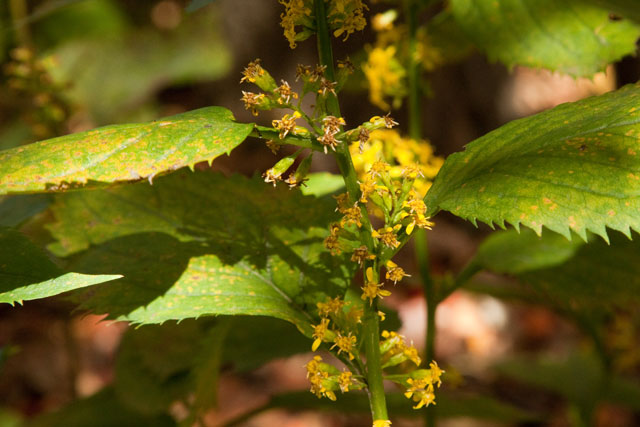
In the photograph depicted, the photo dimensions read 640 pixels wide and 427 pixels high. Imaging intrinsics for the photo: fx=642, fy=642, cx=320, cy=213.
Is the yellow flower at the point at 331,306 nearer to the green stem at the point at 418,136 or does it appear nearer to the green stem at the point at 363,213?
the green stem at the point at 363,213

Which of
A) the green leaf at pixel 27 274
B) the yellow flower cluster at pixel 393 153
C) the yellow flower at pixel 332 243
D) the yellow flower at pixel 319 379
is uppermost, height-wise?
the green leaf at pixel 27 274

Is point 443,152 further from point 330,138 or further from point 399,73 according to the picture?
point 330,138

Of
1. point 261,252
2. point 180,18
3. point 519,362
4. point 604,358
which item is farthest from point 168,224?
point 180,18

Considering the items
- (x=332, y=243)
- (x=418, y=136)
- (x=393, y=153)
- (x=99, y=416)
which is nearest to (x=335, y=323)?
(x=332, y=243)

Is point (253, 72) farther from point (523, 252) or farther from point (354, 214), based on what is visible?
point (523, 252)

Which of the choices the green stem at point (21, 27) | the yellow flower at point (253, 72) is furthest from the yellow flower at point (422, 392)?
the green stem at point (21, 27)
